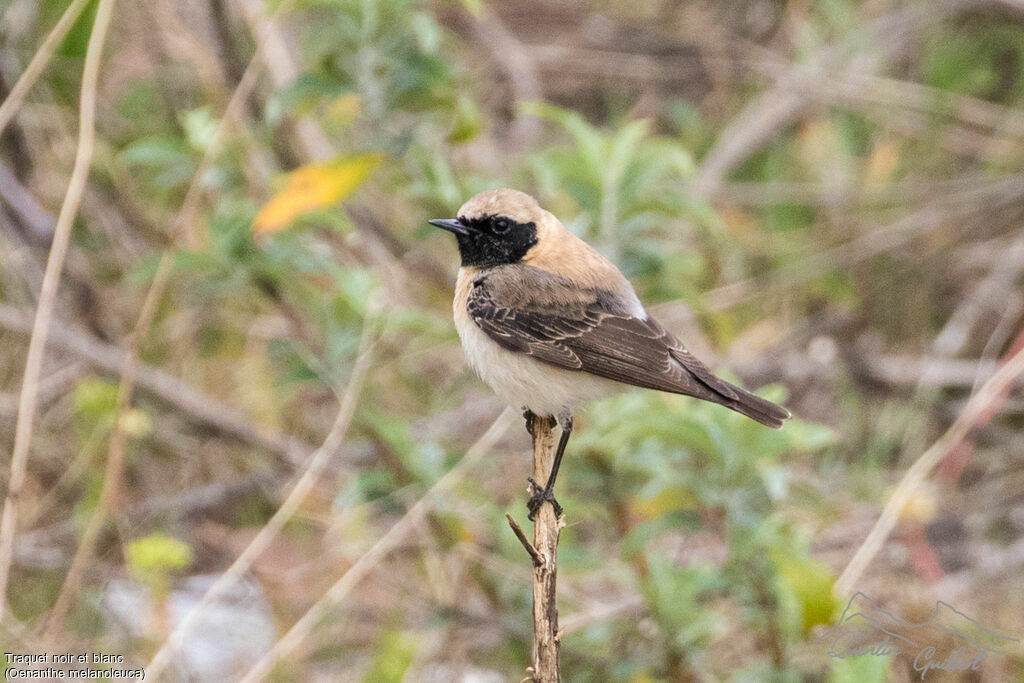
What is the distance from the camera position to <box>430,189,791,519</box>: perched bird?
14.6 ft

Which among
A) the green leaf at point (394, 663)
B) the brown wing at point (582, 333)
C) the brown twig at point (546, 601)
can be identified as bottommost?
the green leaf at point (394, 663)

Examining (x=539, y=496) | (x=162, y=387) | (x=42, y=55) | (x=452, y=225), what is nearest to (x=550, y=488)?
(x=539, y=496)

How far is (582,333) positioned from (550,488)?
0.81m

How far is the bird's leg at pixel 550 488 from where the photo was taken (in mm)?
4113

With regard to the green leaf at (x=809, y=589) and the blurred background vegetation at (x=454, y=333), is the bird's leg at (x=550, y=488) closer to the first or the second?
the blurred background vegetation at (x=454, y=333)

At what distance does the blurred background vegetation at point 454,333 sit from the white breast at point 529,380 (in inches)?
7.8

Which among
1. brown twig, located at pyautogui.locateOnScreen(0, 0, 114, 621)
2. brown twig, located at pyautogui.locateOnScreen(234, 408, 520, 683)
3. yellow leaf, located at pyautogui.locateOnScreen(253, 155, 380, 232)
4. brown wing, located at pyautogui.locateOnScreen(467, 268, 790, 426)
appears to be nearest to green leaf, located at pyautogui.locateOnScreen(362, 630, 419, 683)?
brown twig, located at pyautogui.locateOnScreen(234, 408, 520, 683)

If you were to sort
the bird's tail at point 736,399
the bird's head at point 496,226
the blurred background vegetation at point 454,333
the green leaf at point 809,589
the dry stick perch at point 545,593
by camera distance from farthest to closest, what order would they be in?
the blurred background vegetation at point 454,333 → the bird's head at point 496,226 → the bird's tail at point 736,399 → the green leaf at point 809,589 → the dry stick perch at point 545,593

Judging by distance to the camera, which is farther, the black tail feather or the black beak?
the black beak

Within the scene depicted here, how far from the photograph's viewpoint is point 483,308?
4734 mm

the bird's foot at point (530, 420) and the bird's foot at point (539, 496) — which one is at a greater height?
the bird's foot at point (530, 420)

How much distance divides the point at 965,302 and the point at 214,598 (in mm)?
5796

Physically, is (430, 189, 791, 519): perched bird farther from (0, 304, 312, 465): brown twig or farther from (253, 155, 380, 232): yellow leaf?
(0, 304, 312, 465): brown twig

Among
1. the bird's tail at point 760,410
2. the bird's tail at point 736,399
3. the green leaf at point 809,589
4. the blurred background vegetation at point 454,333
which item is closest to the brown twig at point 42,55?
the blurred background vegetation at point 454,333
